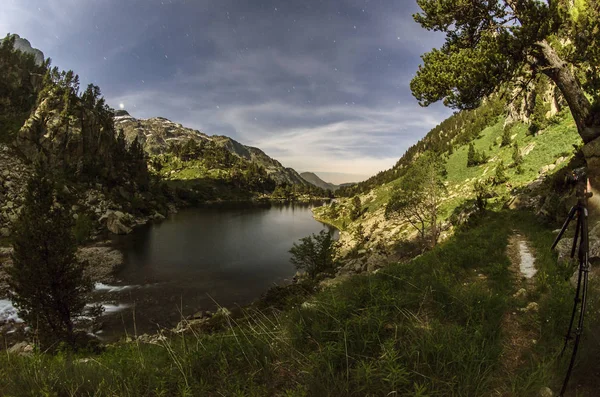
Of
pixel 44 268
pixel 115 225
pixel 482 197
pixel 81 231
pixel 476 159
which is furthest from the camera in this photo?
pixel 115 225

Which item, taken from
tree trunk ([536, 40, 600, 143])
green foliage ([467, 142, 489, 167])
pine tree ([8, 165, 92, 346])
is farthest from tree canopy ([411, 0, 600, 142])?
green foliage ([467, 142, 489, 167])

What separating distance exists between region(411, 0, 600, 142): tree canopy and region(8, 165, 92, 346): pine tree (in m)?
23.3

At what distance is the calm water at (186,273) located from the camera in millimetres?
26656

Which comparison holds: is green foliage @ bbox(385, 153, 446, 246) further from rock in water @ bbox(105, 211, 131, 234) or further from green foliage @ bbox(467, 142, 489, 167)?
rock in water @ bbox(105, 211, 131, 234)

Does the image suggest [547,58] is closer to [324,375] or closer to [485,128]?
[324,375]

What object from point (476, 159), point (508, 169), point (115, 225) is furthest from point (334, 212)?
point (115, 225)

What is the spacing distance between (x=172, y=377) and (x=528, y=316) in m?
6.79

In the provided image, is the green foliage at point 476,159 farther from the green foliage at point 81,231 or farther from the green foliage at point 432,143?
the green foliage at point 81,231

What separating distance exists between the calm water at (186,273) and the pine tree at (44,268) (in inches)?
147

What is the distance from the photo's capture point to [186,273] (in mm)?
37906

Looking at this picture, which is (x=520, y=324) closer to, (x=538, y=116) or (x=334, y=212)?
(x=538, y=116)

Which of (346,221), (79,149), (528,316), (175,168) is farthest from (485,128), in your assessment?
(175,168)

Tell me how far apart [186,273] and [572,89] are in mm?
40804

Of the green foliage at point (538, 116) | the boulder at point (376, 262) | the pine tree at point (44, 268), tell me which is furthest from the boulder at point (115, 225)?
the green foliage at point (538, 116)
